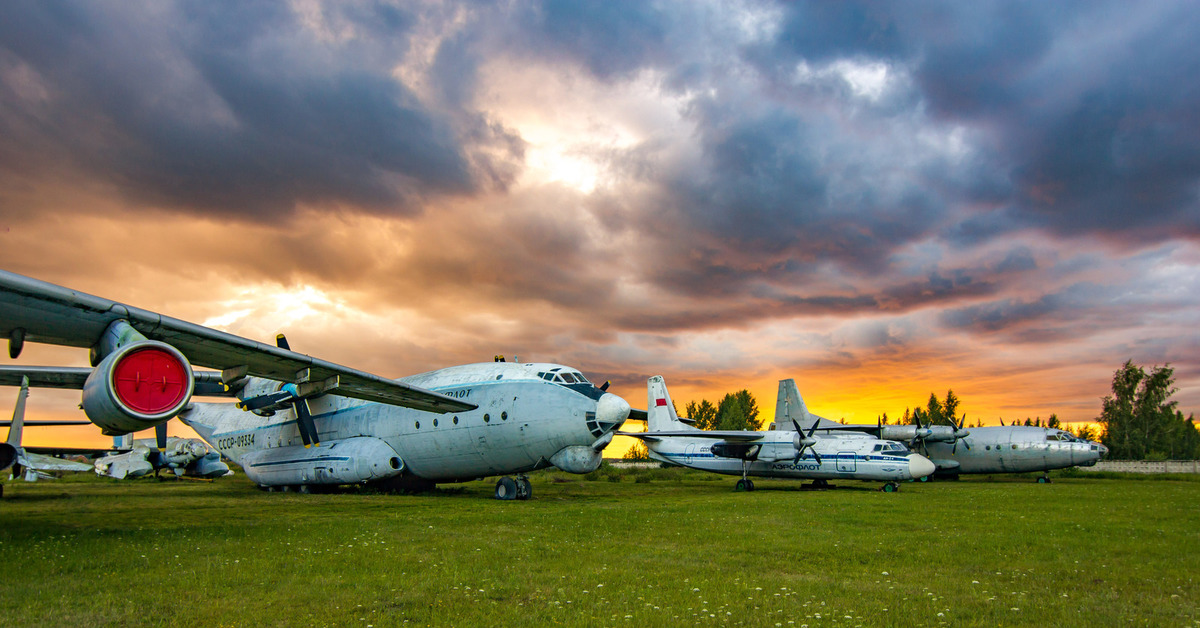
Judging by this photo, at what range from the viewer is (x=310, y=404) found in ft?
86.7

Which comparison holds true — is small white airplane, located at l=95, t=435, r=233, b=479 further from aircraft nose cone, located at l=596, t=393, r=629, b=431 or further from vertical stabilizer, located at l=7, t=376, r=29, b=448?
aircraft nose cone, located at l=596, t=393, r=629, b=431

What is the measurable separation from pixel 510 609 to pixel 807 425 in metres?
40.9

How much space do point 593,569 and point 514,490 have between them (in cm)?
1317

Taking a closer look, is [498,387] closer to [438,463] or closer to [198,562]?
[438,463]

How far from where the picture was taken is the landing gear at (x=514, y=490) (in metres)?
21.1

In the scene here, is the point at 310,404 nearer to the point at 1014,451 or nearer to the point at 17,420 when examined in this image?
the point at 17,420

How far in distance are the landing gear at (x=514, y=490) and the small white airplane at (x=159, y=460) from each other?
24498 millimetres

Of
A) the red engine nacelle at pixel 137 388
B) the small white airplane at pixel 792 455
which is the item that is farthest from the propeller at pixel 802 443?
the red engine nacelle at pixel 137 388

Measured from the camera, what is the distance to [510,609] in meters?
6.38

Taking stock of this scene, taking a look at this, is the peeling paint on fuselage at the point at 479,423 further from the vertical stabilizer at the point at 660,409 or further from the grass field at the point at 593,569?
the vertical stabilizer at the point at 660,409

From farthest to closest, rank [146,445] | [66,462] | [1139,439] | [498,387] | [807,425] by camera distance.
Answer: [1139,439] < [807,425] < [146,445] < [66,462] < [498,387]

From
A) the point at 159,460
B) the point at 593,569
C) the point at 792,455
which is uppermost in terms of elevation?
the point at 593,569

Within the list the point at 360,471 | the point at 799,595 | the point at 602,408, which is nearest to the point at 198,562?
the point at 799,595

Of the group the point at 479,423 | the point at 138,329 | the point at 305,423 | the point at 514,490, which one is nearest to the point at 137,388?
the point at 138,329
